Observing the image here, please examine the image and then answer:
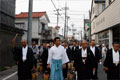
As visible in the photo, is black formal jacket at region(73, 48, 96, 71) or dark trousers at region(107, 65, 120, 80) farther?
black formal jacket at region(73, 48, 96, 71)

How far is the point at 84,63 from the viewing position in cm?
522

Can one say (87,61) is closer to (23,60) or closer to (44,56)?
(23,60)

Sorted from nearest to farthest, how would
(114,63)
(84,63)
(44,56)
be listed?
(114,63), (84,63), (44,56)

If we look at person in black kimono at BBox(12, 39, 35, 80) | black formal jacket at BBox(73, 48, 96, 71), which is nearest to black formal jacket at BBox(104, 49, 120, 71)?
black formal jacket at BBox(73, 48, 96, 71)

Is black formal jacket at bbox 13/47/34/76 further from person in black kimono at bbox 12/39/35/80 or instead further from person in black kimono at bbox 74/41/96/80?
person in black kimono at bbox 74/41/96/80

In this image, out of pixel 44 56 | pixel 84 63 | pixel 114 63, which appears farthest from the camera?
pixel 44 56

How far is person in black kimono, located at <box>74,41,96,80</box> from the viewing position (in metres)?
5.24

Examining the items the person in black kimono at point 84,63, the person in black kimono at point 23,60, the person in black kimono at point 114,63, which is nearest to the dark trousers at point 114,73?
the person in black kimono at point 114,63

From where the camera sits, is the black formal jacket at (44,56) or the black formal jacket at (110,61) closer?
the black formal jacket at (110,61)

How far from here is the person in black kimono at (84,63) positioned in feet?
17.2

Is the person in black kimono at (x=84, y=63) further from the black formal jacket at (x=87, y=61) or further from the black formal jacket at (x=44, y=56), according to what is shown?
the black formal jacket at (x=44, y=56)

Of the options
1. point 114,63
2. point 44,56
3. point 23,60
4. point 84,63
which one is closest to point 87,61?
point 84,63

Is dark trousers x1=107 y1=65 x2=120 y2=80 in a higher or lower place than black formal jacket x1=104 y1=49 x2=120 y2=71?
lower

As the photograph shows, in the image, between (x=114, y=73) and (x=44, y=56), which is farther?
(x=44, y=56)
